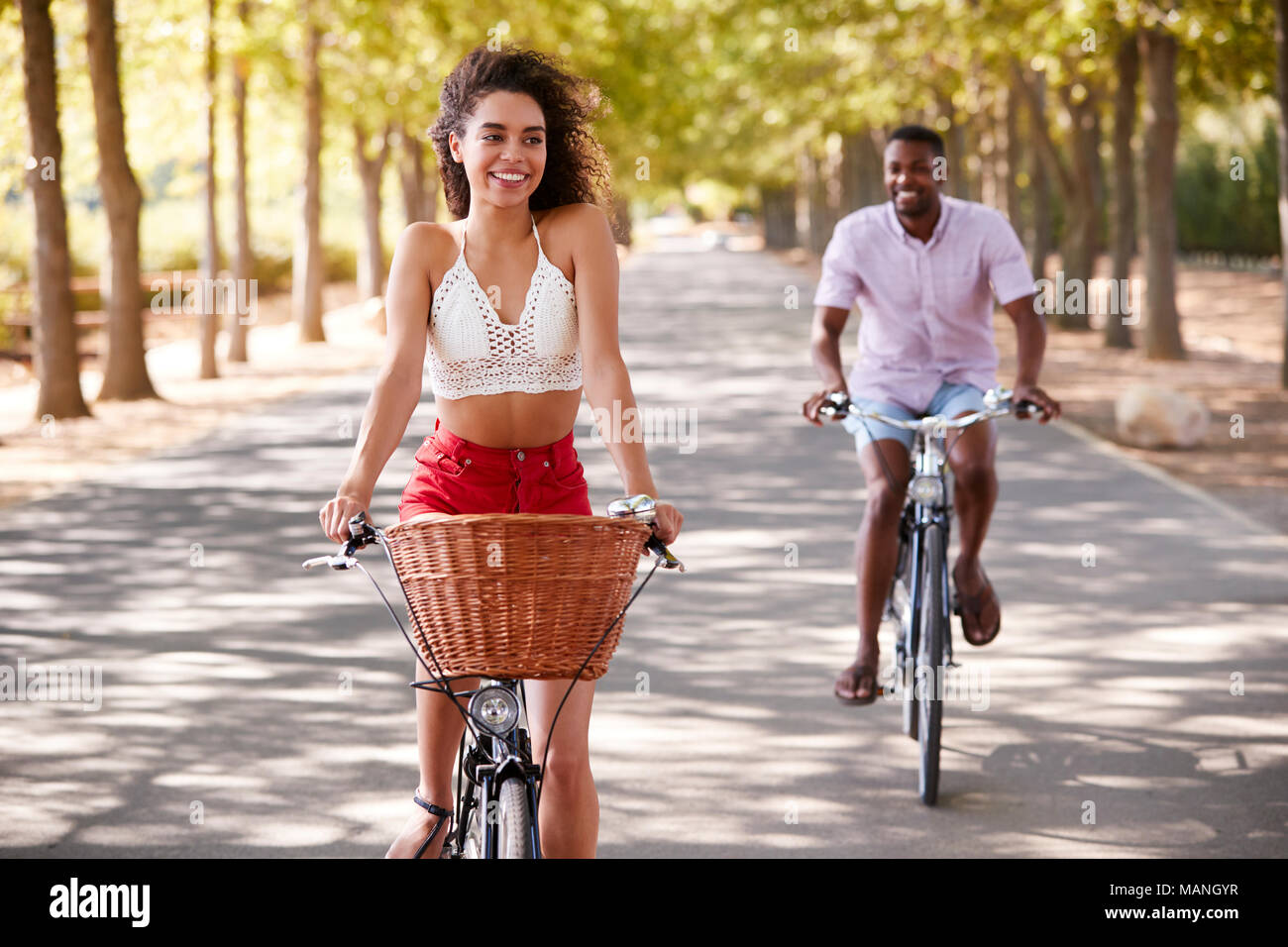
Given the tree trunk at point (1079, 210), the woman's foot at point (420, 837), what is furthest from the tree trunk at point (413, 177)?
the woman's foot at point (420, 837)

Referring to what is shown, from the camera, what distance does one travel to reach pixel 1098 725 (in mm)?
6535

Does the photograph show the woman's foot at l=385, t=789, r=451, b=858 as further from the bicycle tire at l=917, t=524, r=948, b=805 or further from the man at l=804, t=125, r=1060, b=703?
the man at l=804, t=125, r=1060, b=703

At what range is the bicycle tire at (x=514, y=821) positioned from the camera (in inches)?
132

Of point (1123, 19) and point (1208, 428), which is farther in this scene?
point (1123, 19)

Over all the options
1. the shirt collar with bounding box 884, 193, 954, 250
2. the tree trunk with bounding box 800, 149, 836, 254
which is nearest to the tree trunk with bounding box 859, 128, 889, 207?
the tree trunk with bounding box 800, 149, 836, 254

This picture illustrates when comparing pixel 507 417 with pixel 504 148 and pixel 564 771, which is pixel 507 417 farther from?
pixel 564 771

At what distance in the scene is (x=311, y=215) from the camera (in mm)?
28328

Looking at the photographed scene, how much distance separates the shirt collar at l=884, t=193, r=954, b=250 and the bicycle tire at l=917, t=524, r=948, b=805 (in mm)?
1087

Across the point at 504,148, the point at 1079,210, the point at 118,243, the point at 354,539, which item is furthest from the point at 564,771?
the point at 1079,210

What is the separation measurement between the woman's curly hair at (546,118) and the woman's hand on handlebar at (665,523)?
86cm
